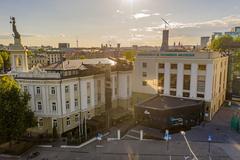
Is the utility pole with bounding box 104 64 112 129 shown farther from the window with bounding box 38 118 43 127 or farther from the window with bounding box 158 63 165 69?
the window with bounding box 38 118 43 127

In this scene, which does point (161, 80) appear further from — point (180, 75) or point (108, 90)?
point (108, 90)

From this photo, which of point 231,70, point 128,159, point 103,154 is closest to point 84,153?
point 103,154

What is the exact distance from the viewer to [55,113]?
34719mm

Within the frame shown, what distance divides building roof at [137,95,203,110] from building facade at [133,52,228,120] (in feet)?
5.85

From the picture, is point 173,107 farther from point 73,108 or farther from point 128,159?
point 73,108

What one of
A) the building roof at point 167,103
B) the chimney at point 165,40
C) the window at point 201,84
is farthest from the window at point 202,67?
the chimney at point 165,40

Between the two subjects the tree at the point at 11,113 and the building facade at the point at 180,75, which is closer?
the tree at the point at 11,113

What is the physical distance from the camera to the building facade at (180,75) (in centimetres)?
4112

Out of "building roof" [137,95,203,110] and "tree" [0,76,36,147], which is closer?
"tree" [0,76,36,147]

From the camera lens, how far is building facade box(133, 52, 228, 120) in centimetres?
4112

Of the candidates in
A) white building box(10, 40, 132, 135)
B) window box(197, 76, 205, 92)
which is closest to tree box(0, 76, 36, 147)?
white building box(10, 40, 132, 135)

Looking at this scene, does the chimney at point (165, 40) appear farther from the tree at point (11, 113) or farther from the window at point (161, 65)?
the tree at point (11, 113)

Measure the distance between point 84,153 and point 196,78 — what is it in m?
26.1

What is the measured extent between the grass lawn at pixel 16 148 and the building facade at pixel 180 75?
27574 millimetres
